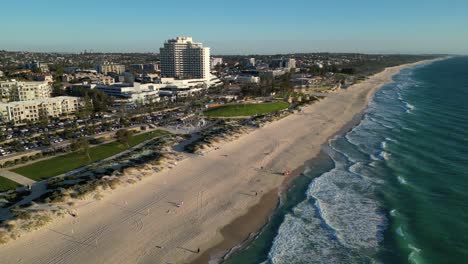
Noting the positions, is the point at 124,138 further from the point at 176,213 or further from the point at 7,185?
the point at 176,213

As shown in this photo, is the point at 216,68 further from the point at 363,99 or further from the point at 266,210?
the point at 266,210

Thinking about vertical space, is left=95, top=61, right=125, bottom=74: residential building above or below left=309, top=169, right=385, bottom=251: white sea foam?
above

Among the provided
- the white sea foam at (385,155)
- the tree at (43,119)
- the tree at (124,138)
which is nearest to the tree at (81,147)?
the tree at (124,138)

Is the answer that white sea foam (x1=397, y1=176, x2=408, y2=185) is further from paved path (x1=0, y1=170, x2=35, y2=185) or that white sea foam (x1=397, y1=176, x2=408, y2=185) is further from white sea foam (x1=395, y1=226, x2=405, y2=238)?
paved path (x1=0, y1=170, x2=35, y2=185)

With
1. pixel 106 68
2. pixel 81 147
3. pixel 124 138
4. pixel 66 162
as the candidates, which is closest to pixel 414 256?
pixel 66 162

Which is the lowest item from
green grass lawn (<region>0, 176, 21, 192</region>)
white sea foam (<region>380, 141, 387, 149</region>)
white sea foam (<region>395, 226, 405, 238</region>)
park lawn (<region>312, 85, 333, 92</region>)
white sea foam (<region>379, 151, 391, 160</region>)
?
white sea foam (<region>395, 226, 405, 238</region>)

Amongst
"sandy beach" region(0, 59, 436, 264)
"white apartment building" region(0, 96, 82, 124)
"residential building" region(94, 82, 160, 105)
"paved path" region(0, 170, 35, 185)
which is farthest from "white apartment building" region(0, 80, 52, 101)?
"sandy beach" region(0, 59, 436, 264)
